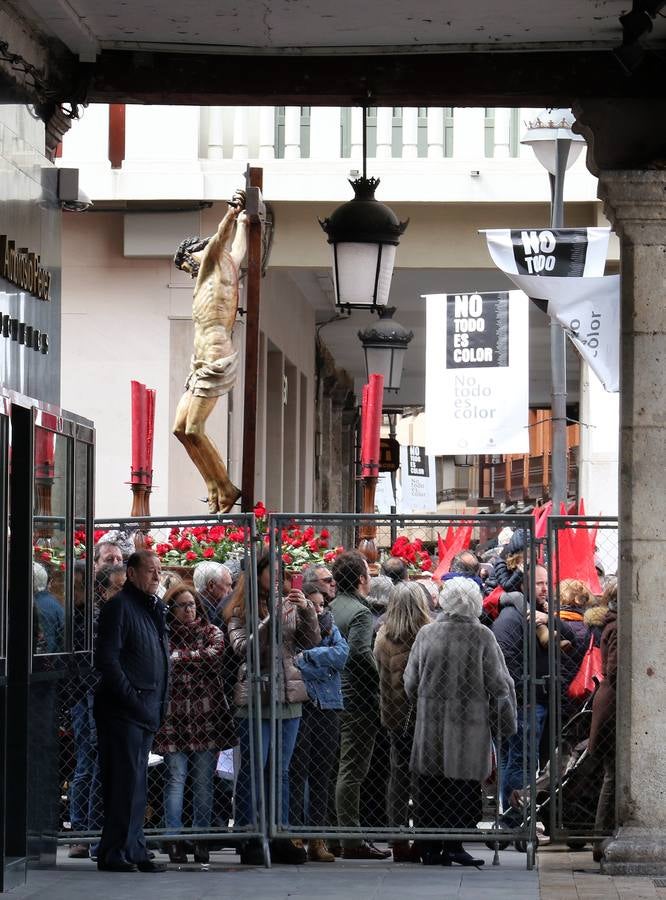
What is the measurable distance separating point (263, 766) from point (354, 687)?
76 cm

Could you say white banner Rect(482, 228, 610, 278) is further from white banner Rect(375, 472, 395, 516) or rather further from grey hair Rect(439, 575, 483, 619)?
white banner Rect(375, 472, 395, 516)

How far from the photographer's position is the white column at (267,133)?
1941 cm

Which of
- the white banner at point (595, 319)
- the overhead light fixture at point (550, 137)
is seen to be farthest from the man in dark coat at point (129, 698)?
the overhead light fixture at point (550, 137)

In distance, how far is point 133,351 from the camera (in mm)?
19859

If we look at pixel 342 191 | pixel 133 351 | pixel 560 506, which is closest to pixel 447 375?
pixel 560 506

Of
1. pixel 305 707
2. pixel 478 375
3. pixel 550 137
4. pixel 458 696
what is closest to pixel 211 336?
pixel 478 375

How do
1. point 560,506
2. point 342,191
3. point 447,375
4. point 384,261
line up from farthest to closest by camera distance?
1. point 342,191
2. point 447,375
3. point 560,506
4. point 384,261

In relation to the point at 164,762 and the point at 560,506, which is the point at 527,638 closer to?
the point at 164,762

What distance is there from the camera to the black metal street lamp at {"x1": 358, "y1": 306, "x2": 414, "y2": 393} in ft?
59.2

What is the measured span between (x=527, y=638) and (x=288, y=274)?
43.7 ft

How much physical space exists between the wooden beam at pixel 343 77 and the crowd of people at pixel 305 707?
2.77m

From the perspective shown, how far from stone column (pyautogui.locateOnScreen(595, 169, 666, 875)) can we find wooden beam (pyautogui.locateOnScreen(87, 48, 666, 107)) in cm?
81

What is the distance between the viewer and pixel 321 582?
420 inches

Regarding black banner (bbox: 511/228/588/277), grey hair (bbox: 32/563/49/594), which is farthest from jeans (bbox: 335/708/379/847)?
black banner (bbox: 511/228/588/277)
